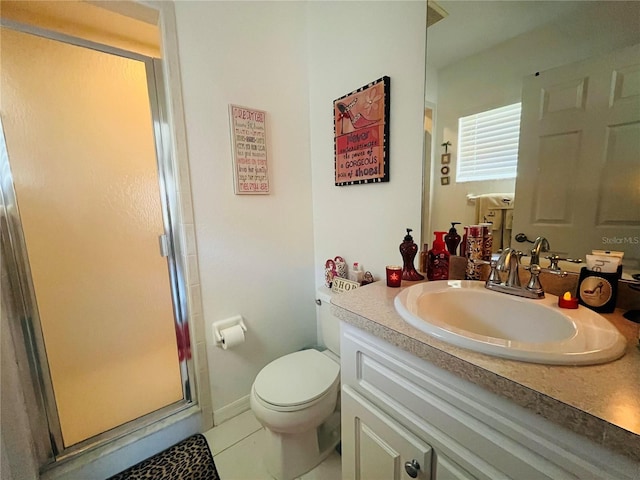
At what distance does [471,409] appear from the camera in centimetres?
54

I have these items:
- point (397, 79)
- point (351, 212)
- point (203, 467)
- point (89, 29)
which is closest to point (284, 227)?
point (351, 212)

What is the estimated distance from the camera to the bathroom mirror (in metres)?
0.70

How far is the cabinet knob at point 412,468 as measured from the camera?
65cm

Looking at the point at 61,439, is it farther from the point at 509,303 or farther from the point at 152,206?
the point at 509,303

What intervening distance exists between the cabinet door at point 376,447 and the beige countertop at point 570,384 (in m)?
0.25

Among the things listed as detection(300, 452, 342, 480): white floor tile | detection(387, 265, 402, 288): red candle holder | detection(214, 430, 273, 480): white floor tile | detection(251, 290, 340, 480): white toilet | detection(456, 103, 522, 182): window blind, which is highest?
detection(456, 103, 522, 182): window blind

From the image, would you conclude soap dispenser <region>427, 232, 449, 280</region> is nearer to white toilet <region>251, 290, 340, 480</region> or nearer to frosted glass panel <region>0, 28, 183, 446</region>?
white toilet <region>251, 290, 340, 480</region>

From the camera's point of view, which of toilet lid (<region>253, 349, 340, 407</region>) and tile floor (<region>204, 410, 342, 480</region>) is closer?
toilet lid (<region>253, 349, 340, 407</region>)

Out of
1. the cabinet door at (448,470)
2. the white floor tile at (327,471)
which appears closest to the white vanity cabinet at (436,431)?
the cabinet door at (448,470)

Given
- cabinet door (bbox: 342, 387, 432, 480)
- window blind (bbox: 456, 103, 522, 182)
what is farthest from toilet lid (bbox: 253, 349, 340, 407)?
window blind (bbox: 456, 103, 522, 182)

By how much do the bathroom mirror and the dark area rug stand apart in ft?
4.76

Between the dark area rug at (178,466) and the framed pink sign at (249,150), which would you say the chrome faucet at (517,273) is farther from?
the dark area rug at (178,466)

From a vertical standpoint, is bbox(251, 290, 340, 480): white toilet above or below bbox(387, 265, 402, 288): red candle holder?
below

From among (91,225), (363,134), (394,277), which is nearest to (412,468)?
(394,277)
